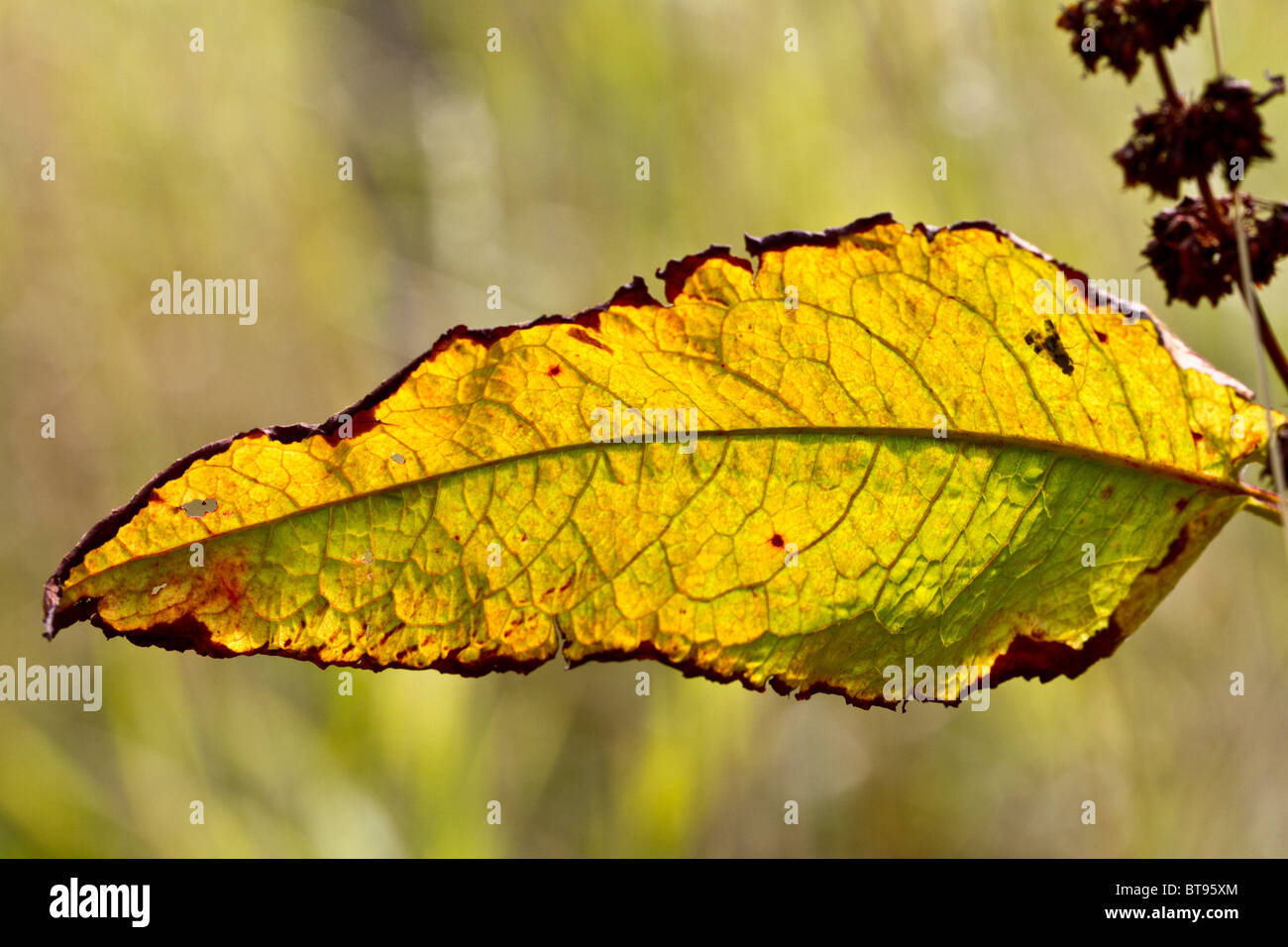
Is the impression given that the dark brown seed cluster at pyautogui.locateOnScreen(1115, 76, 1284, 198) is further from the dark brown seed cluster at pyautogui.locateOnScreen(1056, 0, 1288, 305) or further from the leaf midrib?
the leaf midrib

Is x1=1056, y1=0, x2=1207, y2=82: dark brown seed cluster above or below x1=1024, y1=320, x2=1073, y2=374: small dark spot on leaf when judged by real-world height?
above

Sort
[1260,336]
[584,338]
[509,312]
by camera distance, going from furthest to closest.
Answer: [509,312]
[584,338]
[1260,336]

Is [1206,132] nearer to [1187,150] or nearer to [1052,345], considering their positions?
[1187,150]

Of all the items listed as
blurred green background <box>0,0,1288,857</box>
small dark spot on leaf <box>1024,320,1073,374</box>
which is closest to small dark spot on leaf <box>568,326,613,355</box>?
small dark spot on leaf <box>1024,320,1073,374</box>

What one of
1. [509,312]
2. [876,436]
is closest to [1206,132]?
[876,436]

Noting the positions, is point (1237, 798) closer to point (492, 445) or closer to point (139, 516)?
point (492, 445)
